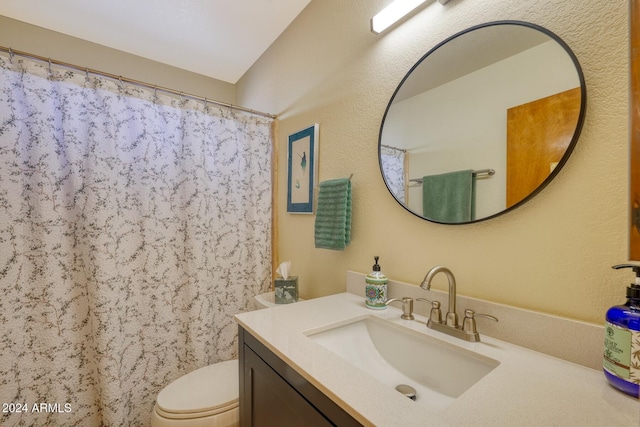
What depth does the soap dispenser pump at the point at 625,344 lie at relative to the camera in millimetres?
474

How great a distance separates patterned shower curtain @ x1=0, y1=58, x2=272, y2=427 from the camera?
45.9 inches

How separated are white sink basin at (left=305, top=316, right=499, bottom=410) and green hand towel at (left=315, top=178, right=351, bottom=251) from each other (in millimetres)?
386

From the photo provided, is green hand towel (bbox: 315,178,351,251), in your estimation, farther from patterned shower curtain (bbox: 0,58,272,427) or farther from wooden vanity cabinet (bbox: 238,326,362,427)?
patterned shower curtain (bbox: 0,58,272,427)

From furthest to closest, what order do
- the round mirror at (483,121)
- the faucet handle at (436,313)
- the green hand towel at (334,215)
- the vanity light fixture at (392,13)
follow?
the green hand towel at (334,215) → the vanity light fixture at (392,13) → the faucet handle at (436,313) → the round mirror at (483,121)

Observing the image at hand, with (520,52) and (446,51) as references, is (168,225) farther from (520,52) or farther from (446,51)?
(520,52)

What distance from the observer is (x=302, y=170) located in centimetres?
160

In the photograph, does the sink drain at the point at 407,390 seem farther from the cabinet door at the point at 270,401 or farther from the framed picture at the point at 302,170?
the framed picture at the point at 302,170

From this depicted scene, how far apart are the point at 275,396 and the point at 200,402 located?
2.05 ft

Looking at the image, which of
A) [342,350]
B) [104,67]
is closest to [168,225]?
[342,350]

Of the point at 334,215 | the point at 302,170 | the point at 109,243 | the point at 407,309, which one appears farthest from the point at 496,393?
the point at 109,243

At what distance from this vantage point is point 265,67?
2.04 meters

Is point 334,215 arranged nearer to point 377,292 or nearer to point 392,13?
point 377,292

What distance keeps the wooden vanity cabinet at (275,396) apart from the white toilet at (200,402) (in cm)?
24

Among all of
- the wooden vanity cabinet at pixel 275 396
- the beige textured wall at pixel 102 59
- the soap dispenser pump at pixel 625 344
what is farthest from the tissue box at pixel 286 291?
the beige textured wall at pixel 102 59
